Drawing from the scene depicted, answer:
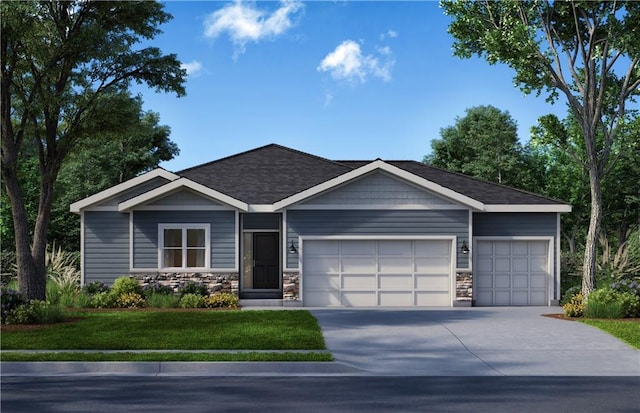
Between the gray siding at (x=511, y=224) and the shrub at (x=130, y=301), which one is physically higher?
the gray siding at (x=511, y=224)

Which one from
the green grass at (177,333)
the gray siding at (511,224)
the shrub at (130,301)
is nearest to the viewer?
the green grass at (177,333)

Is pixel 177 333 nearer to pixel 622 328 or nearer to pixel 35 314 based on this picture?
pixel 35 314

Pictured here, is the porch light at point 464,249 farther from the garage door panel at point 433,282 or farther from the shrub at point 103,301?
the shrub at point 103,301

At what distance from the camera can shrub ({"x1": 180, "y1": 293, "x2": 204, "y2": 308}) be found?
21.8 m

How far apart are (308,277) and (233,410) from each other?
13958 millimetres

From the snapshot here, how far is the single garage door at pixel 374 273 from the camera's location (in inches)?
899

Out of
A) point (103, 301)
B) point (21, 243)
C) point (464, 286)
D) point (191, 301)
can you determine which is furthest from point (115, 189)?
point (464, 286)

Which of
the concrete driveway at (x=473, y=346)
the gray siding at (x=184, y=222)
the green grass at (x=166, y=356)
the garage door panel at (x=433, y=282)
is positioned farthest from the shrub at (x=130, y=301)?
the green grass at (x=166, y=356)

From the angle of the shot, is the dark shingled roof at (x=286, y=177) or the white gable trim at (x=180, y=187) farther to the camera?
the dark shingled roof at (x=286, y=177)

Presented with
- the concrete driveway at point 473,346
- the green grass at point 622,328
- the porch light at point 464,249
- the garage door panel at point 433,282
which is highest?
the porch light at point 464,249

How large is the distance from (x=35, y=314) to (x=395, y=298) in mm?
10955

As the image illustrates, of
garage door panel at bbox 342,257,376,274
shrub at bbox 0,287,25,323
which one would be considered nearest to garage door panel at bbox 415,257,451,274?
garage door panel at bbox 342,257,376,274

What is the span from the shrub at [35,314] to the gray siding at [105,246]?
610 centimetres

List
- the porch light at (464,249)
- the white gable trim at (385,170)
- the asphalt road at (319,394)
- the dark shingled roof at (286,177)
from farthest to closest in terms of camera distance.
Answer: the dark shingled roof at (286,177) → the porch light at (464,249) → the white gable trim at (385,170) → the asphalt road at (319,394)
